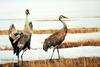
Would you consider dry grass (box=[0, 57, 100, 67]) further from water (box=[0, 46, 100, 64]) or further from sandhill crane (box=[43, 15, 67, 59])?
sandhill crane (box=[43, 15, 67, 59])

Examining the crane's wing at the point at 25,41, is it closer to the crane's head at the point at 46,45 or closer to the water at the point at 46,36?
the water at the point at 46,36

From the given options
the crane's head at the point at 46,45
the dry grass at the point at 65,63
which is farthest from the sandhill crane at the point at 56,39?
the dry grass at the point at 65,63

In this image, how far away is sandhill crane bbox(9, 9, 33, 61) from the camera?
2.89 metres

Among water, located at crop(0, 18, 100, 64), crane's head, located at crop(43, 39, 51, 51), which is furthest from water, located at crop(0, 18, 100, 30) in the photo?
→ crane's head, located at crop(43, 39, 51, 51)

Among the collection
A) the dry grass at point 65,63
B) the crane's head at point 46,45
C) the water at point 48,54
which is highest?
the crane's head at point 46,45

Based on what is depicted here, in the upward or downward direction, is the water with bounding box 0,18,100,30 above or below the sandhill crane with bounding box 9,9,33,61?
above

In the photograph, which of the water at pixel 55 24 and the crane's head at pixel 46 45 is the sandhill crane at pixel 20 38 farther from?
the crane's head at pixel 46 45

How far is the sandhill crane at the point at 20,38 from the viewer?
289 centimetres

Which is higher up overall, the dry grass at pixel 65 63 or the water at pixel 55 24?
the water at pixel 55 24

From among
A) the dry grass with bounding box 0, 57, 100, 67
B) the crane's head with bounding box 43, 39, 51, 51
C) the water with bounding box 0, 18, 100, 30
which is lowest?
the dry grass with bounding box 0, 57, 100, 67

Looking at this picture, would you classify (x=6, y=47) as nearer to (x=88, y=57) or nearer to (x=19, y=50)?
(x=19, y=50)

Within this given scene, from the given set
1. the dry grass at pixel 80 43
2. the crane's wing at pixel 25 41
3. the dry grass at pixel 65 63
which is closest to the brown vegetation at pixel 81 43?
the dry grass at pixel 80 43

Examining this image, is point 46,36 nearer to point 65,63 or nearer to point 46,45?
point 46,45

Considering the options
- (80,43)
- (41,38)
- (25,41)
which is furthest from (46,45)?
(80,43)
